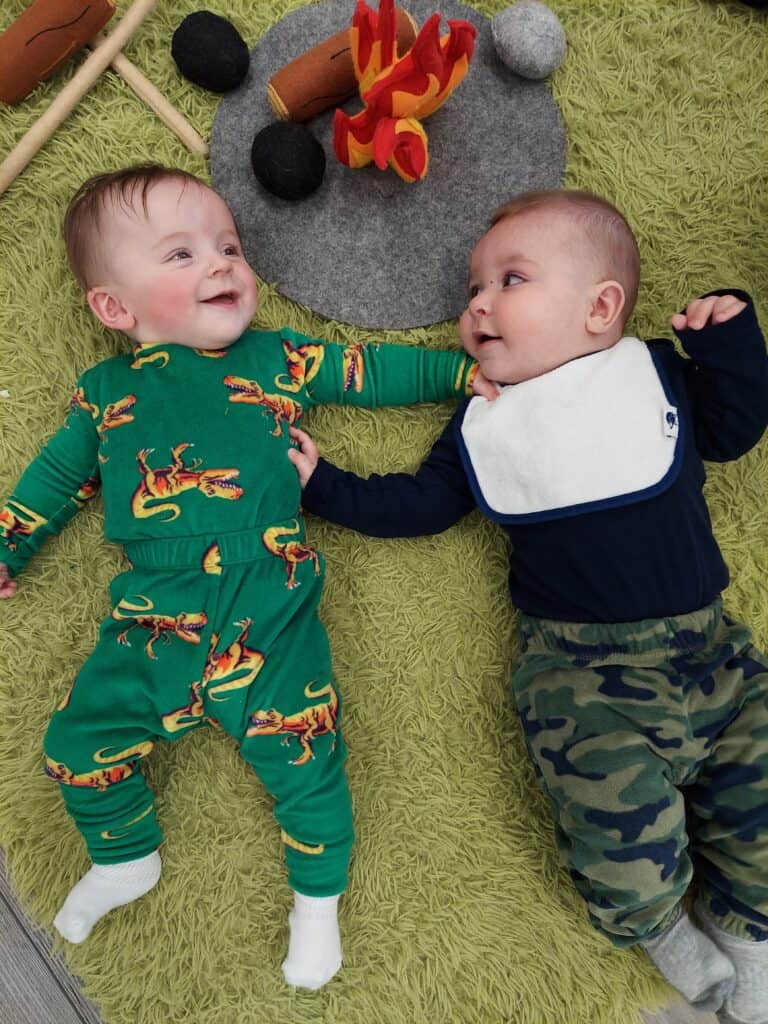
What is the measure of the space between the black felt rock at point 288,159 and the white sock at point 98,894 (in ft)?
3.13

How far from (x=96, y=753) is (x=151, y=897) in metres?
0.25

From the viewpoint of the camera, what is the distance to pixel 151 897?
113 cm

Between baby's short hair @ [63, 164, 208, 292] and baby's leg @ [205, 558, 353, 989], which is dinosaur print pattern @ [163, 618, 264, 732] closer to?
baby's leg @ [205, 558, 353, 989]

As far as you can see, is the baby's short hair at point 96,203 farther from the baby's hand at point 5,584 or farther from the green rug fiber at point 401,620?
the baby's hand at point 5,584

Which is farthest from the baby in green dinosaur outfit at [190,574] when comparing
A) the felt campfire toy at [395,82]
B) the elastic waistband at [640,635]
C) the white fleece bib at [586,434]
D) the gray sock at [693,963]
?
the gray sock at [693,963]

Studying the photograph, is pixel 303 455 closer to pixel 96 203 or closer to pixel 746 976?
pixel 96 203

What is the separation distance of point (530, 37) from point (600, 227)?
0.32m

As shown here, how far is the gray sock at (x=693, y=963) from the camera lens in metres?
1.02

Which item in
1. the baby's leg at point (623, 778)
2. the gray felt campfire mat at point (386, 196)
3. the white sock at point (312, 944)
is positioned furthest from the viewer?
the gray felt campfire mat at point (386, 196)

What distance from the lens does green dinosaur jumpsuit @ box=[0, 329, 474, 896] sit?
3.38ft

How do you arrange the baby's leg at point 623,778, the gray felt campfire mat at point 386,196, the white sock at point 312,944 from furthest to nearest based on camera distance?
the gray felt campfire mat at point 386,196, the white sock at point 312,944, the baby's leg at point 623,778

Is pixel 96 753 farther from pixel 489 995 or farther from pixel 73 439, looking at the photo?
pixel 489 995

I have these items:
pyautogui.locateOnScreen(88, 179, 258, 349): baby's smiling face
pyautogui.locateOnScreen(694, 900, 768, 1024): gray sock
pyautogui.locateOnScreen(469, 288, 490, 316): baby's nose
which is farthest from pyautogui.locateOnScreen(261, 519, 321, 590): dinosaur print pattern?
pyautogui.locateOnScreen(694, 900, 768, 1024): gray sock

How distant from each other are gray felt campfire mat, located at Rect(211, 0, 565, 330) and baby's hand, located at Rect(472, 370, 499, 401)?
0.13 metres
